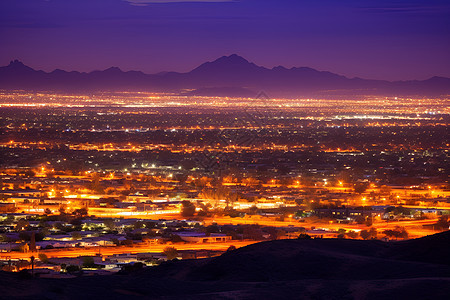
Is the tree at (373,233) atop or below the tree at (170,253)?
below

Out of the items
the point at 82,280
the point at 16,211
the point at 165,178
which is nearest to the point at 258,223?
the point at 16,211

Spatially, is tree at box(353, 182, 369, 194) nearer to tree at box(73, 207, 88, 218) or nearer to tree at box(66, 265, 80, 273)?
tree at box(73, 207, 88, 218)

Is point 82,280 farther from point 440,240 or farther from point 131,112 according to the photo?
point 131,112

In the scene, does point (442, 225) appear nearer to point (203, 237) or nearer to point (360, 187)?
point (203, 237)

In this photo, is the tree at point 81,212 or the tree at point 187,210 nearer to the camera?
the tree at point 81,212

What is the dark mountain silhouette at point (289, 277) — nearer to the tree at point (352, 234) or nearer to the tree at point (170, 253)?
the tree at point (170, 253)

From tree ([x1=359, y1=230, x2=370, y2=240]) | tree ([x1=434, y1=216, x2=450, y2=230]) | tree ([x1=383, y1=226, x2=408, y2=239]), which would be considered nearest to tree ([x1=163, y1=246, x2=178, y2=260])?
tree ([x1=359, y1=230, x2=370, y2=240])

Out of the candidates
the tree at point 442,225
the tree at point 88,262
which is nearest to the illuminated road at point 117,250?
the tree at point 88,262

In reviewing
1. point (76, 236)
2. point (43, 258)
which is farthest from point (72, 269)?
point (76, 236)
